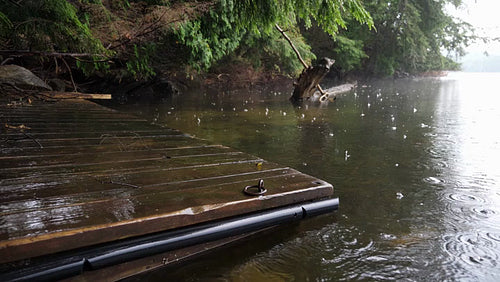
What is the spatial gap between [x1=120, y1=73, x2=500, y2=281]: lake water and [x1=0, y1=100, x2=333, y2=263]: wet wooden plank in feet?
0.93

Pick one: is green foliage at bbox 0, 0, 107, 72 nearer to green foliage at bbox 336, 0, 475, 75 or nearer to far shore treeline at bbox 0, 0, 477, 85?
far shore treeline at bbox 0, 0, 477, 85

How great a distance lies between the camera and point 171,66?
13.3m

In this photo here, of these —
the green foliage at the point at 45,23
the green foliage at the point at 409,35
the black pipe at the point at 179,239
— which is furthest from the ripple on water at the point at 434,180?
the green foliage at the point at 409,35

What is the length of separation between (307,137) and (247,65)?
42.3ft

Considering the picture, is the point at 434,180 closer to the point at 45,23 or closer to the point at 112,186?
the point at 112,186

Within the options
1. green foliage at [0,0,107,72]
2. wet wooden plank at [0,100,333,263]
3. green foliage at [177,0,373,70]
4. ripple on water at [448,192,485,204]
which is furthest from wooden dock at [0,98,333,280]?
green foliage at [177,0,373,70]

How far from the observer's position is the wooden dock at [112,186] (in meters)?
1.70

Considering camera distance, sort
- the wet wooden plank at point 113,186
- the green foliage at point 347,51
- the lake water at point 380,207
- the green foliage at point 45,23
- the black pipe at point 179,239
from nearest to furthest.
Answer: the black pipe at point 179,239, the wet wooden plank at point 113,186, the lake water at point 380,207, the green foliage at point 45,23, the green foliage at point 347,51

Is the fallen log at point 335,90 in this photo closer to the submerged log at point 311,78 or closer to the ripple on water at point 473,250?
the submerged log at point 311,78

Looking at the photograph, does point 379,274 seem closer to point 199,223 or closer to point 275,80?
point 199,223

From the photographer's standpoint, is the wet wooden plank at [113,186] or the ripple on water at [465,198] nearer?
the wet wooden plank at [113,186]

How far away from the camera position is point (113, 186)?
7.57ft

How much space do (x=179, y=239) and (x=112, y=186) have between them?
634 mm

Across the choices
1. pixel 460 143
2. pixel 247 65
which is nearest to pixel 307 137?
pixel 460 143
